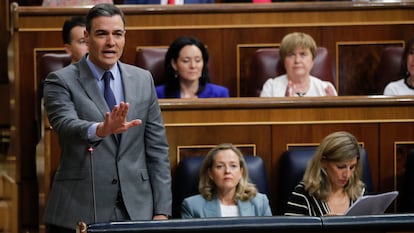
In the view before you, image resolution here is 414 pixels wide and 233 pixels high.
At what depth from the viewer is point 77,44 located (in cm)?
289

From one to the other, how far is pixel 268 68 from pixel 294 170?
69 cm

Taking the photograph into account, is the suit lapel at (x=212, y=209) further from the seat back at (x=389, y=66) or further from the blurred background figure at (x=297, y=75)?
the seat back at (x=389, y=66)

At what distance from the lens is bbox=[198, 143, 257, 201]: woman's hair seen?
2.50m

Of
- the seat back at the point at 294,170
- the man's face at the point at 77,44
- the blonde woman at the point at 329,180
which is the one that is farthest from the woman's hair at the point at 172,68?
the blonde woman at the point at 329,180

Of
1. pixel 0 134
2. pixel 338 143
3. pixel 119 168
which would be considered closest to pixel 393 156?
pixel 338 143

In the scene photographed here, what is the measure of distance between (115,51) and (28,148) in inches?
38.8

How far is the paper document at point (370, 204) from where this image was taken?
221cm

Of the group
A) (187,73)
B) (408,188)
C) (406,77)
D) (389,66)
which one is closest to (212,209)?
(408,188)

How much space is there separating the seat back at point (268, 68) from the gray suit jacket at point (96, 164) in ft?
3.61

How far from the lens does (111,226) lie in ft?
5.51

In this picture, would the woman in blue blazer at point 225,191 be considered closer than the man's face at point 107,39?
No

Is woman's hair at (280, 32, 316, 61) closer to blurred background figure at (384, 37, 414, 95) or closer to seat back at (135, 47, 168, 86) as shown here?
blurred background figure at (384, 37, 414, 95)

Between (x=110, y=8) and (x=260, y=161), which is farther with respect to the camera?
(x=260, y=161)

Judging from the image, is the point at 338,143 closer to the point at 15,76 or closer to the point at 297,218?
the point at 297,218
